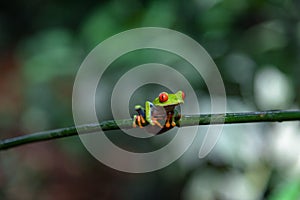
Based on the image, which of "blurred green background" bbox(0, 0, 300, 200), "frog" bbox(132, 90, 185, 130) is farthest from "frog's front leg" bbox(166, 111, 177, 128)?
"blurred green background" bbox(0, 0, 300, 200)

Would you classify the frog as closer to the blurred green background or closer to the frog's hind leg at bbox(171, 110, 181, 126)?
the frog's hind leg at bbox(171, 110, 181, 126)

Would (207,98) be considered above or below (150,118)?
above

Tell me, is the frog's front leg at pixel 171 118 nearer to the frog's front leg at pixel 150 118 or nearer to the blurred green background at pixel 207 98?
the frog's front leg at pixel 150 118

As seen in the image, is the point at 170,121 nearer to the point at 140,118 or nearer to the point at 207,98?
the point at 140,118

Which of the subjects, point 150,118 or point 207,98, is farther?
point 207,98

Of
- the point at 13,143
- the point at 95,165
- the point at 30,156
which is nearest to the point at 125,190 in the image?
the point at 95,165

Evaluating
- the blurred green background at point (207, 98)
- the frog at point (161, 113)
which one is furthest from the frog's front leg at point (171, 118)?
the blurred green background at point (207, 98)

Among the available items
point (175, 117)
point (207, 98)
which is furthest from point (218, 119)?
point (207, 98)
